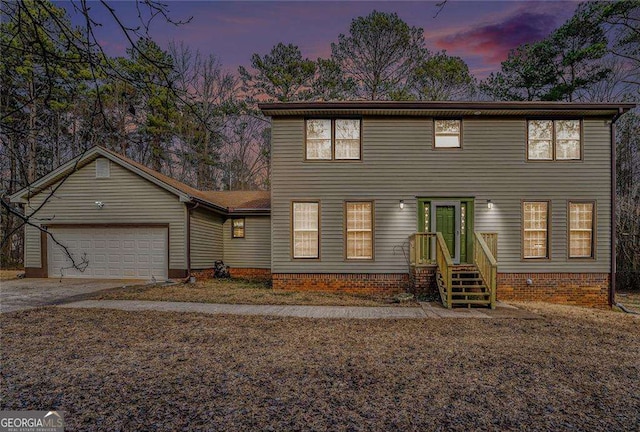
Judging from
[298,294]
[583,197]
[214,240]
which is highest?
[583,197]

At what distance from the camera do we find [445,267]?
348 inches

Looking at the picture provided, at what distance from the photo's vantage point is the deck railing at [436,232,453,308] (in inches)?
329

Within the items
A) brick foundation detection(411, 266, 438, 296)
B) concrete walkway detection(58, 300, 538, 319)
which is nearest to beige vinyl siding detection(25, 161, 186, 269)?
concrete walkway detection(58, 300, 538, 319)

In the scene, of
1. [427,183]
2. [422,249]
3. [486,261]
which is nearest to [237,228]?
[422,249]

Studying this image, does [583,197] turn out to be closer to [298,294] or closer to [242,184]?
[298,294]

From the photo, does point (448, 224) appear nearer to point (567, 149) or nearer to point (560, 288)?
point (560, 288)

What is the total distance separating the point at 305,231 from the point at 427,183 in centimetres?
400

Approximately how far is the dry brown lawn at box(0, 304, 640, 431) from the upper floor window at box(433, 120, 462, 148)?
5.81 meters

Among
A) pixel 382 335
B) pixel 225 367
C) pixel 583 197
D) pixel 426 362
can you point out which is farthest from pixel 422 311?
pixel 583 197

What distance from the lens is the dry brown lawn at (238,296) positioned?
8.82 meters

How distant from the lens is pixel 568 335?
19.9ft

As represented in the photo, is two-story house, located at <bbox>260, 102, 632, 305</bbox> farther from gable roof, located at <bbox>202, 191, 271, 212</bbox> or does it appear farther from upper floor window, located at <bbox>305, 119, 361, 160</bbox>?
gable roof, located at <bbox>202, 191, 271, 212</bbox>

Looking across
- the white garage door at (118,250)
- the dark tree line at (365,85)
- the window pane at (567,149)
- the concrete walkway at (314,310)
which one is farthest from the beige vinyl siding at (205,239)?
the window pane at (567,149)

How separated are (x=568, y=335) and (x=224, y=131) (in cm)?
2205
